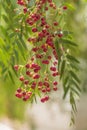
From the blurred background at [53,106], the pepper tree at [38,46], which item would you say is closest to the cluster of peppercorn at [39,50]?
the pepper tree at [38,46]

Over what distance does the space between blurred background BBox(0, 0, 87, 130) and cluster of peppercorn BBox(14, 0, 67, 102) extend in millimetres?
426

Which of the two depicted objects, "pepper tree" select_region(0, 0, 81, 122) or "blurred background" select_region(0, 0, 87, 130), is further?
"blurred background" select_region(0, 0, 87, 130)

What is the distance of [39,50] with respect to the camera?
1.10 metres

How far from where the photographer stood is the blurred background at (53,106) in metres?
3.38

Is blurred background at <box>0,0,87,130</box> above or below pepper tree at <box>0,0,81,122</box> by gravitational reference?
below

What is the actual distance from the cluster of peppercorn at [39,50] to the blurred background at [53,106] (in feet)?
1.40

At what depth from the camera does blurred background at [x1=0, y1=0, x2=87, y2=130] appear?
11.1 ft

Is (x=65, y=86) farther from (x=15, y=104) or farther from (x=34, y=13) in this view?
(x=15, y=104)

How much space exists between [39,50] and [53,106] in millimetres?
5339

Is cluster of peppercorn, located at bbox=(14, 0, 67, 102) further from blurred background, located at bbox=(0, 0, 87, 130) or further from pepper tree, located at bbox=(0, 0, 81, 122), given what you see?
blurred background, located at bbox=(0, 0, 87, 130)

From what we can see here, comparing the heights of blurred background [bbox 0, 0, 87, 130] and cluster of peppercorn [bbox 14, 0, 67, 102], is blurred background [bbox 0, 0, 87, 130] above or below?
below

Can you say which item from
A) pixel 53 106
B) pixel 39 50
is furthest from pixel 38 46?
pixel 53 106

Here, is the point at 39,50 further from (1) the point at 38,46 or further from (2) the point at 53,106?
(2) the point at 53,106

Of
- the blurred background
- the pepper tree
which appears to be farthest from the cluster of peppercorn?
the blurred background
